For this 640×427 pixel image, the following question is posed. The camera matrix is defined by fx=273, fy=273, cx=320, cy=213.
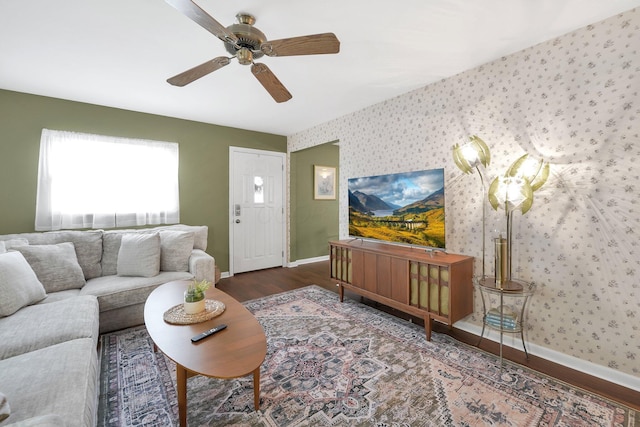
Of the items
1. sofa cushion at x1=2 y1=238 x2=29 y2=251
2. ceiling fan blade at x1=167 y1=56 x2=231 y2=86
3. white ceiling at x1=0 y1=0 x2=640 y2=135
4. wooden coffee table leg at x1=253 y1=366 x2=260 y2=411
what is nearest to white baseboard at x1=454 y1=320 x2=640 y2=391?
wooden coffee table leg at x1=253 y1=366 x2=260 y2=411

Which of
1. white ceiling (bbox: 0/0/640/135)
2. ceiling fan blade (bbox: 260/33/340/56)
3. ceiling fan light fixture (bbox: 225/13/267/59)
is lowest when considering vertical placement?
ceiling fan blade (bbox: 260/33/340/56)

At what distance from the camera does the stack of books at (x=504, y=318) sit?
215cm

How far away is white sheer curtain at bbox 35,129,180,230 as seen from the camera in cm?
314

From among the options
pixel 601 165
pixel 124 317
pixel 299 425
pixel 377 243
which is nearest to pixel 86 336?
pixel 124 317

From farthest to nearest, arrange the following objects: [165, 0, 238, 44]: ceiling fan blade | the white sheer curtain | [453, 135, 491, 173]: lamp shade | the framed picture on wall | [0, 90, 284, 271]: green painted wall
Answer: the framed picture on wall
the white sheer curtain
[0, 90, 284, 271]: green painted wall
[453, 135, 491, 173]: lamp shade
[165, 0, 238, 44]: ceiling fan blade

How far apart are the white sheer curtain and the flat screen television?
8.60 feet

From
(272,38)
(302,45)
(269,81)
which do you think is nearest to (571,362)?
(302,45)

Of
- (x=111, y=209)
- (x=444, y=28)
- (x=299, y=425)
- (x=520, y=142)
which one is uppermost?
(x=444, y=28)

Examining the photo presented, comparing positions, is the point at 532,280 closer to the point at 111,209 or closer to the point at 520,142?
the point at 520,142

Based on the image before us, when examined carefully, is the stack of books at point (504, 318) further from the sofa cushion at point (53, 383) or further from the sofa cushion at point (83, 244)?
the sofa cushion at point (83, 244)

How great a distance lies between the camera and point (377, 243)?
3.23 m

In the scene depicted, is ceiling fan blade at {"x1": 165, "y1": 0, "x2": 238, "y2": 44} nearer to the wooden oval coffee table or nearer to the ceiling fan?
the ceiling fan

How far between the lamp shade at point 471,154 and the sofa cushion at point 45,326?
3.00 meters

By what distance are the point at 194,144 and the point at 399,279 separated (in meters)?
3.46
